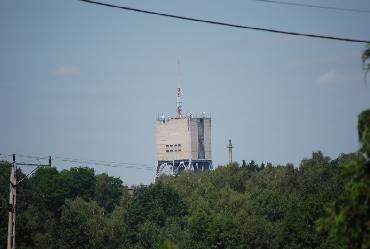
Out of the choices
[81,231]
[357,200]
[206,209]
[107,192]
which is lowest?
[81,231]

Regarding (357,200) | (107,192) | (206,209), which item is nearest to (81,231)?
(206,209)

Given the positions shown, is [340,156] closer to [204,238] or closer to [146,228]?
[146,228]

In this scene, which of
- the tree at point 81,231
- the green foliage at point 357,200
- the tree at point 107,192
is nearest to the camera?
the green foliage at point 357,200

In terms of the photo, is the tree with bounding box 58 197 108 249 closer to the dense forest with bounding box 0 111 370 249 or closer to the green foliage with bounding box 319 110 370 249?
the dense forest with bounding box 0 111 370 249

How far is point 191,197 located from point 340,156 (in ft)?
135

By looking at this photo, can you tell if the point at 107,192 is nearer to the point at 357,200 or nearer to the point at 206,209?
the point at 206,209

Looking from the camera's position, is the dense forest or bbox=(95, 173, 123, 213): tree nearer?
the dense forest

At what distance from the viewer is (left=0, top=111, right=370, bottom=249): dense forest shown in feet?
54.0

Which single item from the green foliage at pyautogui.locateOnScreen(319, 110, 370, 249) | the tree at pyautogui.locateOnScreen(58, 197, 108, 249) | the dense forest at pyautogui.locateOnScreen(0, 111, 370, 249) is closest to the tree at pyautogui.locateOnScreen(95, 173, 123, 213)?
the dense forest at pyautogui.locateOnScreen(0, 111, 370, 249)

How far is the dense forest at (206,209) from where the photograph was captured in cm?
1647

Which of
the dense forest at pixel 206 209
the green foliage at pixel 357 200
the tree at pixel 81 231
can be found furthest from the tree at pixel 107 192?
the green foliage at pixel 357 200

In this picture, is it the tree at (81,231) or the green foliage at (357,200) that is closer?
the green foliage at (357,200)

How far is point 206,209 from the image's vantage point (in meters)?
115

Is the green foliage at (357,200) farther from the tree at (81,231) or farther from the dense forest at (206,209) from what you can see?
the tree at (81,231)
